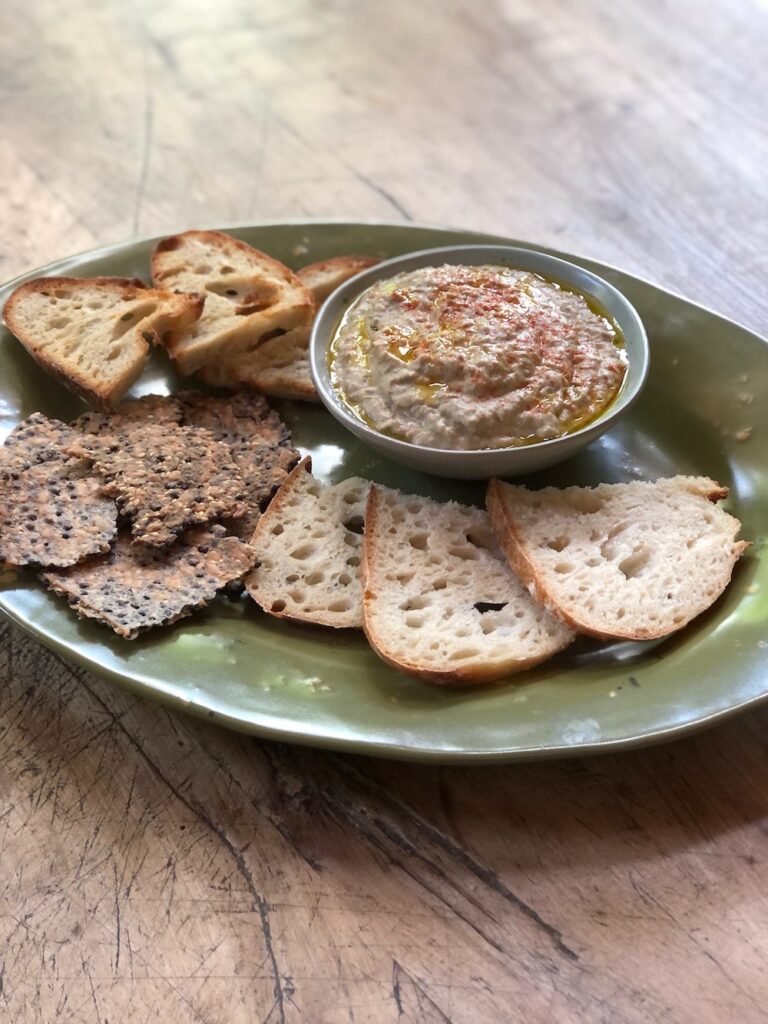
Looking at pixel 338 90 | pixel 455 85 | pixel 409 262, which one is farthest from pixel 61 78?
pixel 409 262

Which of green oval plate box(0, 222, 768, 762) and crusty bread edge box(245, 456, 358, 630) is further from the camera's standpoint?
crusty bread edge box(245, 456, 358, 630)

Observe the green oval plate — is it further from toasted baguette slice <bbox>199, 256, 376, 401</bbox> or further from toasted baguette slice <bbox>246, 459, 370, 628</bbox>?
toasted baguette slice <bbox>199, 256, 376, 401</bbox>

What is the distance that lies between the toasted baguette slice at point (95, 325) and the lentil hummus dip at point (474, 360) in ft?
1.88

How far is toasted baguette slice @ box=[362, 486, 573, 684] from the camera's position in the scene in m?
2.21

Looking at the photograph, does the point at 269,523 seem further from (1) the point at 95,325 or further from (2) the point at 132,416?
(1) the point at 95,325

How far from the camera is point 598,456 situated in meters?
2.86

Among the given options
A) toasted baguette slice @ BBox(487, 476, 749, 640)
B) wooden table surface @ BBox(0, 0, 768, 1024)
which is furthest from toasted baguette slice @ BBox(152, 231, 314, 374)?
wooden table surface @ BBox(0, 0, 768, 1024)

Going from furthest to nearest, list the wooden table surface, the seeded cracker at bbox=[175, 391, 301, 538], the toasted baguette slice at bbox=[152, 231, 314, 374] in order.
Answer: the toasted baguette slice at bbox=[152, 231, 314, 374], the seeded cracker at bbox=[175, 391, 301, 538], the wooden table surface

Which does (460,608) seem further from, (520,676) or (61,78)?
(61,78)

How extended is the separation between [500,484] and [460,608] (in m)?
0.39

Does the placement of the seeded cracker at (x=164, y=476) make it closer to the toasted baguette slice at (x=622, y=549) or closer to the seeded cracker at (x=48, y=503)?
Answer: the seeded cracker at (x=48, y=503)

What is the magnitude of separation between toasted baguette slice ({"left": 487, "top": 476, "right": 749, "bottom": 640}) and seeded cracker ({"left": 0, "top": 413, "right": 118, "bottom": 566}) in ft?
3.28

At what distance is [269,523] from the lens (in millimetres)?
2592

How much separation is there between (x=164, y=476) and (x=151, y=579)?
343 mm
